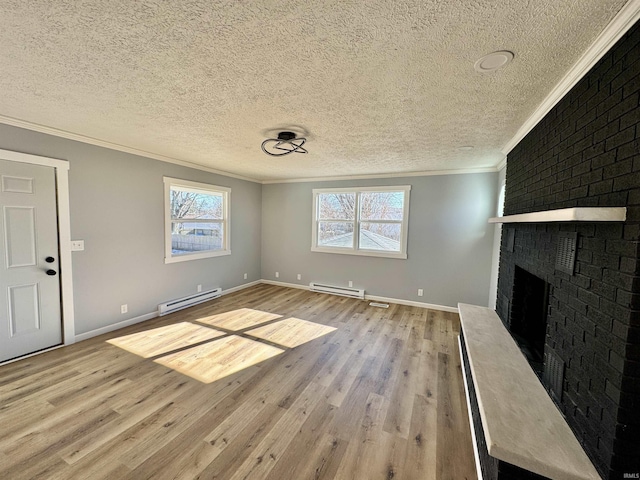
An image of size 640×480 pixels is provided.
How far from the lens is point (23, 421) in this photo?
73.7 inches

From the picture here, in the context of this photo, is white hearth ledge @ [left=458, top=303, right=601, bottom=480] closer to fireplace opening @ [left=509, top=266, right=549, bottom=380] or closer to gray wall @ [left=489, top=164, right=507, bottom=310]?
fireplace opening @ [left=509, top=266, right=549, bottom=380]

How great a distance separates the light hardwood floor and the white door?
0.93 feet

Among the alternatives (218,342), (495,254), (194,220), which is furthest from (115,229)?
(495,254)

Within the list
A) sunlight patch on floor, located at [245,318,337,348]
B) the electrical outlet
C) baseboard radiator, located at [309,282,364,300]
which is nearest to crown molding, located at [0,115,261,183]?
the electrical outlet

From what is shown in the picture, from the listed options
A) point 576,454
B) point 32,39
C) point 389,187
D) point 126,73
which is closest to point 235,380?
point 576,454

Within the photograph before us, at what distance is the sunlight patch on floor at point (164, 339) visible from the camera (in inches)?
115

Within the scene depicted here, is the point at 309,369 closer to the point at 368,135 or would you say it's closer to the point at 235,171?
the point at 368,135

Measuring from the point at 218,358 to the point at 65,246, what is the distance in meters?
2.18

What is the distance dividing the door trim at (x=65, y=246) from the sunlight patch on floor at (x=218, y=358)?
130cm

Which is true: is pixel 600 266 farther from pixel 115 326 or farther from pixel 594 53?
pixel 115 326

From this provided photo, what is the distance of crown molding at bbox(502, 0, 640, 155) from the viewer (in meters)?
1.09

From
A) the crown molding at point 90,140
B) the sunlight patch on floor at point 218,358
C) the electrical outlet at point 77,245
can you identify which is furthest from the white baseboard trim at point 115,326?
the crown molding at point 90,140

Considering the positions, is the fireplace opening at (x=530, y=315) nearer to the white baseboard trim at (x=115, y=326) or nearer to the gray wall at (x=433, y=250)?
the gray wall at (x=433, y=250)

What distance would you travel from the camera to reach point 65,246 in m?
2.94
